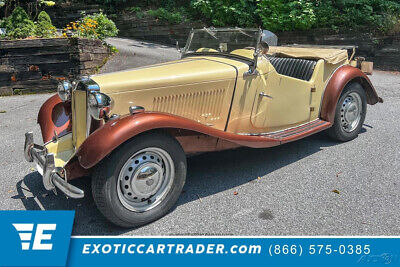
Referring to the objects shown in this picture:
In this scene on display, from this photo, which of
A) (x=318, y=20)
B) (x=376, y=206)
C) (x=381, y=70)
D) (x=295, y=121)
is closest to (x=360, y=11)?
(x=318, y=20)

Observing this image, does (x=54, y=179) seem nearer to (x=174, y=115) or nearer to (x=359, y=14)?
(x=174, y=115)

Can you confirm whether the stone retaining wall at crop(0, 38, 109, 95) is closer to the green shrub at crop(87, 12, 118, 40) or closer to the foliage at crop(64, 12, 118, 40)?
the foliage at crop(64, 12, 118, 40)

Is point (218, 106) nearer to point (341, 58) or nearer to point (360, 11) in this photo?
point (341, 58)

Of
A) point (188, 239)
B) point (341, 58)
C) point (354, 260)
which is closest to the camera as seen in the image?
point (354, 260)

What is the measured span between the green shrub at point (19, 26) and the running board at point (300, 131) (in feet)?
23.2

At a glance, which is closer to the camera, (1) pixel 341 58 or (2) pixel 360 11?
(1) pixel 341 58

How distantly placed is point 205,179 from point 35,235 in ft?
6.07

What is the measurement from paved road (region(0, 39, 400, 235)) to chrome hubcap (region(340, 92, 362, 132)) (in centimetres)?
26

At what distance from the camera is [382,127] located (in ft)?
17.5

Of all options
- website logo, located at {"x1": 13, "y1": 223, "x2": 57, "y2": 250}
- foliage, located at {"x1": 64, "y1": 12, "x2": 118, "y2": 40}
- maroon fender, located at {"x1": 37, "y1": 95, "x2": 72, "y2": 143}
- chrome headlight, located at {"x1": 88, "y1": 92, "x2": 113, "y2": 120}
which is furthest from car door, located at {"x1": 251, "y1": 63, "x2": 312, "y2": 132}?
foliage, located at {"x1": 64, "y1": 12, "x2": 118, "y2": 40}

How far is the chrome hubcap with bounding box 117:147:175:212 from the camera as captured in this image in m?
2.83

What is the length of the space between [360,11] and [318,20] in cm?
118

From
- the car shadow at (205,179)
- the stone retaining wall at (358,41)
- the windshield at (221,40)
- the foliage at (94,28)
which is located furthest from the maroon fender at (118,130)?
the stone retaining wall at (358,41)

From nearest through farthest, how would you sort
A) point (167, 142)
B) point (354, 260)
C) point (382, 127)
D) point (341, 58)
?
point (354, 260) < point (167, 142) < point (341, 58) < point (382, 127)
